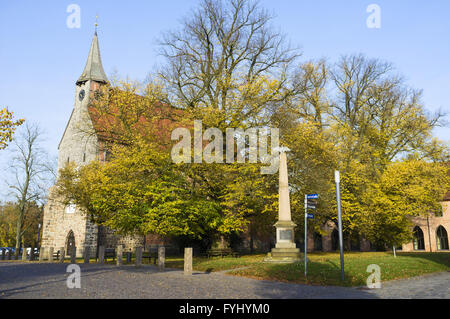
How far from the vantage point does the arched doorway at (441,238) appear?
135ft

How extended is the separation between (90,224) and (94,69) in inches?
686

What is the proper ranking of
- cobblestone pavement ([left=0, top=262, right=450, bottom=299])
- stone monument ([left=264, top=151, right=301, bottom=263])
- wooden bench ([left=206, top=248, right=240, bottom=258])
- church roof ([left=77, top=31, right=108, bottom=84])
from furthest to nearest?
church roof ([left=77, top=31, right=108, bottom=84]), wooden bench ([left=206, top=248, right=240, bottom=258]), stone monument ([left=264, top=151, right=301, bottom=263]), cobblestone pavement ([left=0, top=262, right=450, bottom=299])

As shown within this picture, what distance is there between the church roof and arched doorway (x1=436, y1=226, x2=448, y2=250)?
40.2 m

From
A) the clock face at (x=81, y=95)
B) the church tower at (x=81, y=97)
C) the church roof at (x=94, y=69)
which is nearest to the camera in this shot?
the church tower at (x=81, y=97)

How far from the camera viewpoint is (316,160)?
2508 cm

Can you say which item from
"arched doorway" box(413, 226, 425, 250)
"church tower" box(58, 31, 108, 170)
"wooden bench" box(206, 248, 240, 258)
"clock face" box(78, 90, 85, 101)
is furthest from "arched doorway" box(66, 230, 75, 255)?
"arched doorway" box(413, 226, 425, 250)

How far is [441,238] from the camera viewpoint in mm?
41531

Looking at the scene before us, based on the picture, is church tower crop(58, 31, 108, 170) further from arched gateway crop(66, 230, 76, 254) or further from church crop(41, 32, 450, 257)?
arched gateway crop(66, 230, 76, 254)

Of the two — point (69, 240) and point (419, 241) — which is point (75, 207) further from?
point (419, 241)

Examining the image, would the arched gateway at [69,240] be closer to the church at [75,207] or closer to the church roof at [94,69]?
the church at [75,207]

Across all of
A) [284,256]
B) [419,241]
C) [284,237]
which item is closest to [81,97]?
[284,237]

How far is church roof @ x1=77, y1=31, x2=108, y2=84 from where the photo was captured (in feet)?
126

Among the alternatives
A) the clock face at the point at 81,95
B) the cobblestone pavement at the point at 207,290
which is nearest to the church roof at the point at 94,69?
the clock face at the point at 81,95
